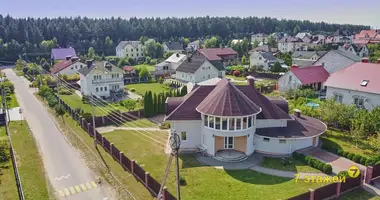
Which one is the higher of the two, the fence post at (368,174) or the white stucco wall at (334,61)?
the white stucco wall at (334,61)

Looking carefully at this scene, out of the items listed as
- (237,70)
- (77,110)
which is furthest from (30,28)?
(77,110)

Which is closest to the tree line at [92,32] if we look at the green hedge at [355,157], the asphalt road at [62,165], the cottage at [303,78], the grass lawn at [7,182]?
the asphalt road at [62,165]

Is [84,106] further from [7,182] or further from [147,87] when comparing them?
[7,182]

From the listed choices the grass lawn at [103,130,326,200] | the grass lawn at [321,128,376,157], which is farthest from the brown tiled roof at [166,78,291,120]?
the grass lawn at [321,128,376,157]

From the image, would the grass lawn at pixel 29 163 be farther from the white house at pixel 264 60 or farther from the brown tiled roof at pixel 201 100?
the white house at pixel 264 60

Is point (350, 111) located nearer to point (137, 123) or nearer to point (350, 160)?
point (350, 160)
